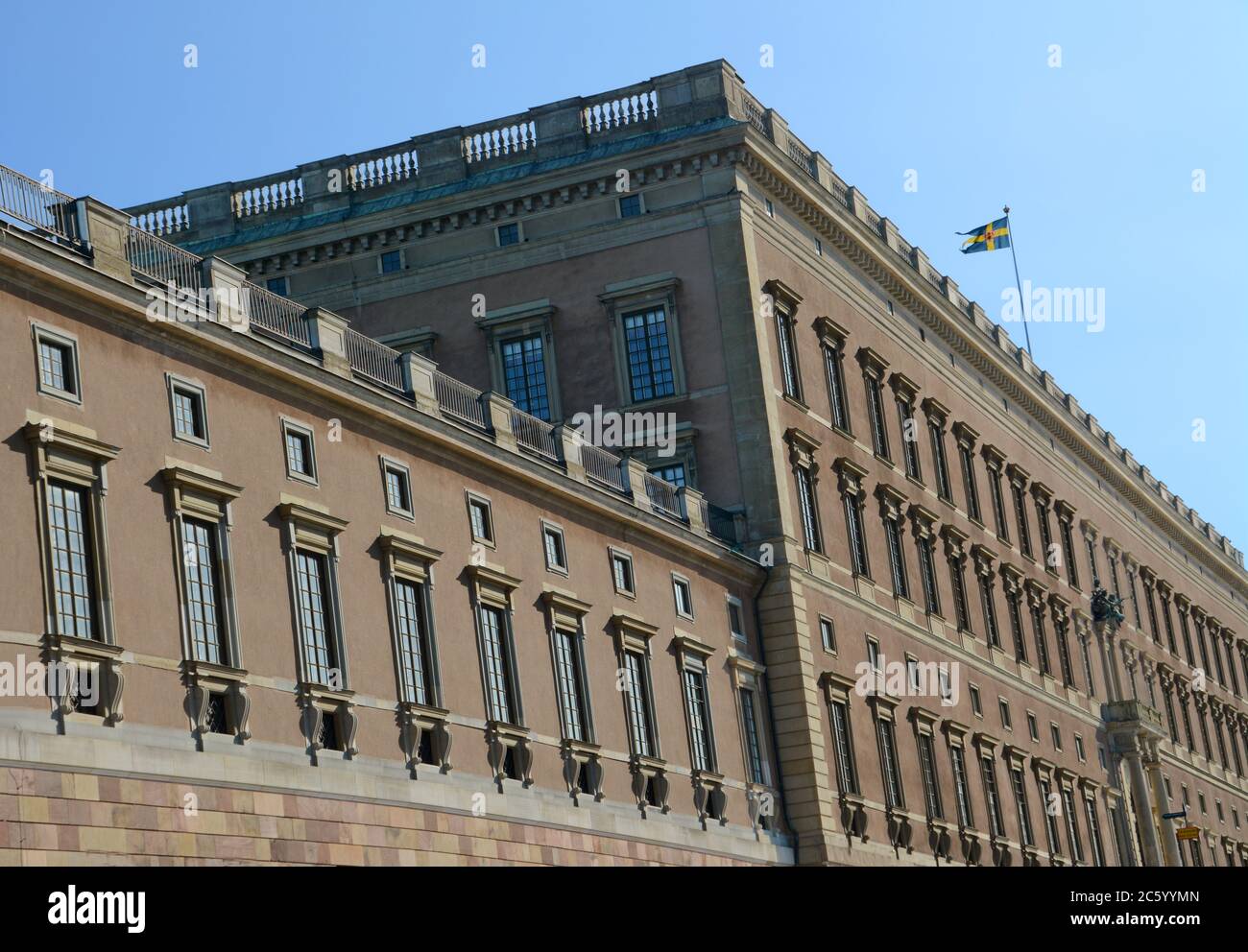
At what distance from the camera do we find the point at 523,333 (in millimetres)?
59688

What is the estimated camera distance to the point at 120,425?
33.5m

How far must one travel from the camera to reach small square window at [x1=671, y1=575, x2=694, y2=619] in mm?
51094

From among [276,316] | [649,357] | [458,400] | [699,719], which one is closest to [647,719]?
[699,719]

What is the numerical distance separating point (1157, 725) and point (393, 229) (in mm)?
42175

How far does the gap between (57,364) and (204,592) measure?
4465 mm

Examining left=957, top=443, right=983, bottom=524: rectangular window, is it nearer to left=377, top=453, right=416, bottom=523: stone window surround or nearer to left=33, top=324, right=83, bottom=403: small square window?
left=377, top=453, right=416, bottom=523: stone window surround

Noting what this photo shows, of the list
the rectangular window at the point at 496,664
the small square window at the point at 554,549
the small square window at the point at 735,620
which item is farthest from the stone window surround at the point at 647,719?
the small square window at the point at 735,620

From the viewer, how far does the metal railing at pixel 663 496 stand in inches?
2048

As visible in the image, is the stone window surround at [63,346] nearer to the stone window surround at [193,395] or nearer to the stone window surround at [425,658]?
the stone window surround at [193,395]

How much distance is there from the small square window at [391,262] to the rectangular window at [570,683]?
1860 cm

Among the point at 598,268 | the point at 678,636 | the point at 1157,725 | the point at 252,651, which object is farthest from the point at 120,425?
the point at 1157,725

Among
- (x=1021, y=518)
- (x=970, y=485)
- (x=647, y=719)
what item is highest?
(x=970, y=485)

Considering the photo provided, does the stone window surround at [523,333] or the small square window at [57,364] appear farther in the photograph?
the stone window surround at [523,333]

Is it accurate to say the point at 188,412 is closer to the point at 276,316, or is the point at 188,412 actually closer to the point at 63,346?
the point at 63,346
